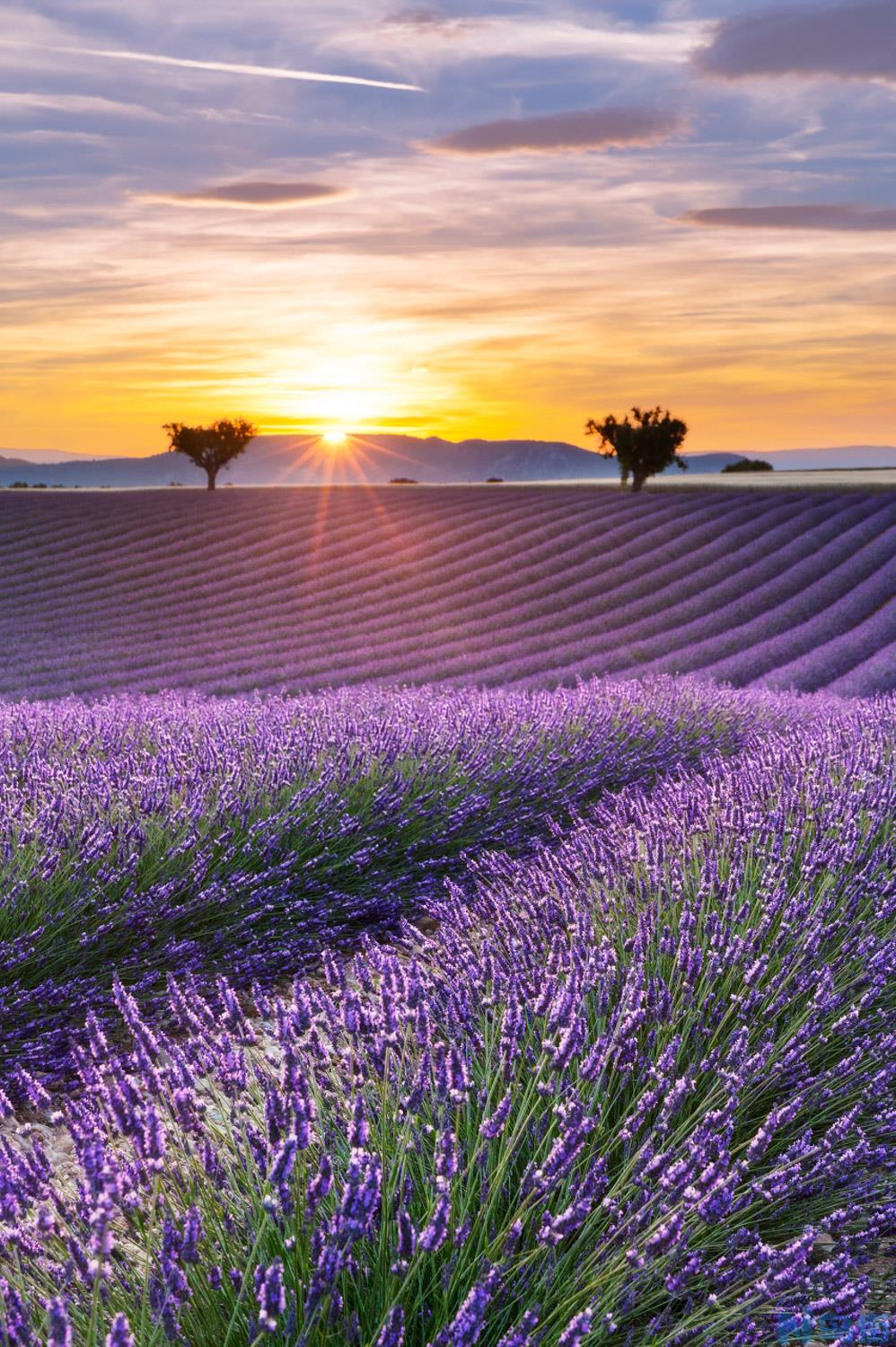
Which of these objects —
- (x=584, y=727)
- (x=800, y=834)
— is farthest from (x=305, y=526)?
(x=800, y=834)

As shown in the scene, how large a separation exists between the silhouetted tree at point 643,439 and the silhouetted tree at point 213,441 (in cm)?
1272

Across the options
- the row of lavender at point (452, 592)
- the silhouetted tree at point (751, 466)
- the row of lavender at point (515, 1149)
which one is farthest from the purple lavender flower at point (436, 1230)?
the silhouetted tree at point (751, 466)

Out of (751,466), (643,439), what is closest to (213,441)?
(643,439)

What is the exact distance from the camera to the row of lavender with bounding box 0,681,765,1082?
405cm

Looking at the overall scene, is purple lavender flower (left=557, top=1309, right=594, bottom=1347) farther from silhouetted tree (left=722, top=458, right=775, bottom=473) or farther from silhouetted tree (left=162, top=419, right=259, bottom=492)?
silhouetted tree (left=722, top=458, right=775, bottom=473)

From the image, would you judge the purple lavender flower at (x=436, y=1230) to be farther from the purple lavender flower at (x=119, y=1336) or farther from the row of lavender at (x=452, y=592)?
the row of lavender at (x=452, y=592)

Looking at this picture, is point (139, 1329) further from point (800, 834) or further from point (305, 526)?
point (305, 526)

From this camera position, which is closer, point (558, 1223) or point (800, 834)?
point (558, 1223)

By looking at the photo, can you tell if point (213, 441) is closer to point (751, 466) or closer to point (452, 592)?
point (452, 592)

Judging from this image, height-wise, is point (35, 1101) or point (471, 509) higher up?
point (471, 509)

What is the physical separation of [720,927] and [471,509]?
21.4 metres

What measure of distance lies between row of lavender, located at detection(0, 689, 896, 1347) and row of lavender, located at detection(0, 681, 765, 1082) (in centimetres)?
43

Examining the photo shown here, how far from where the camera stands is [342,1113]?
2436 millimetres

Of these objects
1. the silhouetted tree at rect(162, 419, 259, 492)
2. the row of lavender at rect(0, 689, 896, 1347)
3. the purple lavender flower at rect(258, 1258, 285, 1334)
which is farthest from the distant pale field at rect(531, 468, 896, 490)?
the purple lavender flower at rect(258, 1258, 285, 1334)
